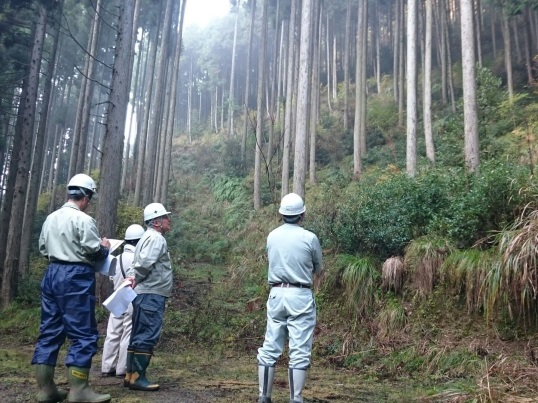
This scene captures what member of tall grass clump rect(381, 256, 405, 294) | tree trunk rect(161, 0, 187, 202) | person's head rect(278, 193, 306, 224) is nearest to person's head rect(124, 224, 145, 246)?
person's head rect(278, 193, 306, 224)

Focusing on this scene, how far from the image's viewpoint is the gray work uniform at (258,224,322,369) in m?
3.99

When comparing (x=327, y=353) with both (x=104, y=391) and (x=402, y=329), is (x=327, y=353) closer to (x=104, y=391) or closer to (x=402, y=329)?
(x=402, y=329)

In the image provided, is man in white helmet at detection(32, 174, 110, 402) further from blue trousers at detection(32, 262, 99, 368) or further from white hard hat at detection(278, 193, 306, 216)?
white hard hat at detection(278, 193, 306, 216)

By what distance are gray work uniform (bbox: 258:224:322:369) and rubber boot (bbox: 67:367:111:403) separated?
56.0 inches

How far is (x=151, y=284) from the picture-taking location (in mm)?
4707

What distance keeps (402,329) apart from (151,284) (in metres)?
4.05

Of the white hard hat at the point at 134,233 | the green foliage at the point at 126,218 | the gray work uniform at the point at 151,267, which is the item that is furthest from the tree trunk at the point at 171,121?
the gray work uniform at the point at 151,267

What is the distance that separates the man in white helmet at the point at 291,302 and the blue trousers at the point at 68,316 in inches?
61.3

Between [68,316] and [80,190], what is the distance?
3.93 feet

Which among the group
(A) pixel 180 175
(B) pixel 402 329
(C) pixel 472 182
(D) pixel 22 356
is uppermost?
(A) pixel 180 175

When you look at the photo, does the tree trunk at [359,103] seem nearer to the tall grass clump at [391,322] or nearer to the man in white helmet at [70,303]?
the tall grass clump at [391,322]

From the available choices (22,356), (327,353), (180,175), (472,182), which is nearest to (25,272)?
(22,356)

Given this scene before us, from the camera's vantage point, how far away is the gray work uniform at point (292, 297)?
3.99m

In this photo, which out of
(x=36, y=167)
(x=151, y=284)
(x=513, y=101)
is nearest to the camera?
(x=151, y=284)
